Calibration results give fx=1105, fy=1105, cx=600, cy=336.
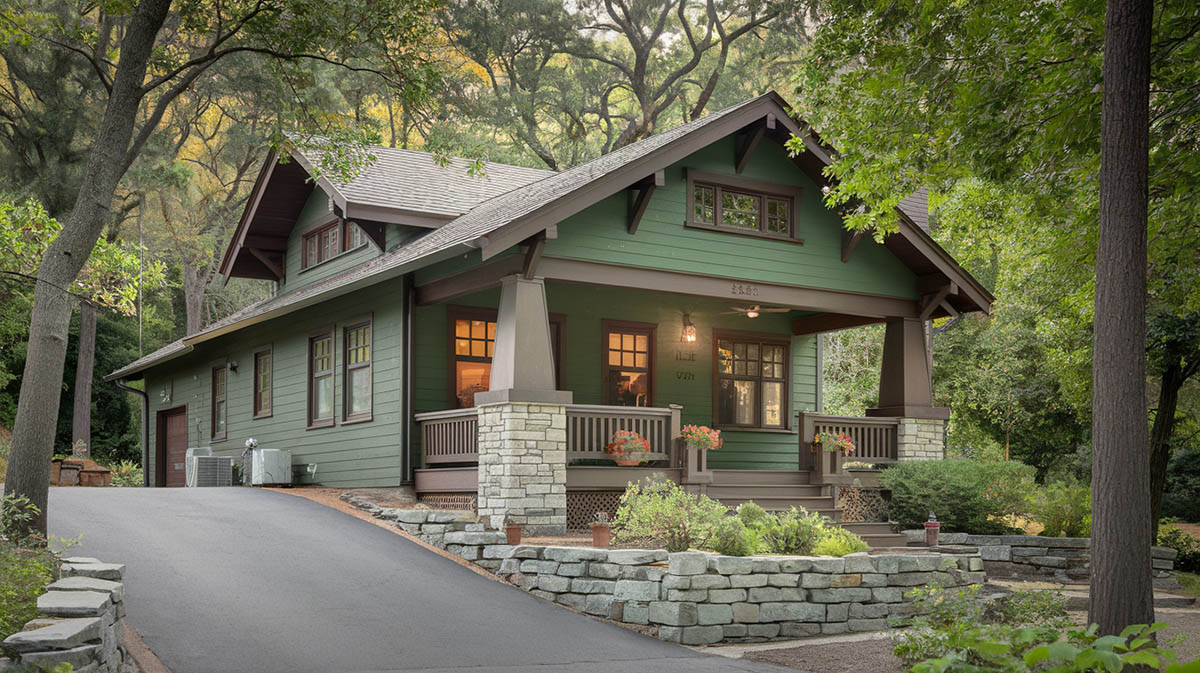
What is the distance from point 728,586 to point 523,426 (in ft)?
13.3

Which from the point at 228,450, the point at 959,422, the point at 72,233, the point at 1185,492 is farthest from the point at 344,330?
the point at 1185,492

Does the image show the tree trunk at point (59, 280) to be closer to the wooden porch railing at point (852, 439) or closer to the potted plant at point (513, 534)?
the potted plant at point (513, 534)

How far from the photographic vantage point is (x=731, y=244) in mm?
16406

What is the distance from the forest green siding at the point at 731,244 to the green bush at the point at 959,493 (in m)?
3.05

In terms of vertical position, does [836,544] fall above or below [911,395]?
below

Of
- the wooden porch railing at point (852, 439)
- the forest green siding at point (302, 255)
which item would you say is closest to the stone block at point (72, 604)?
the wooden porch railing at point (852, 439)

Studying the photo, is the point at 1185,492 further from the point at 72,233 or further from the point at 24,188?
the point at 24,188

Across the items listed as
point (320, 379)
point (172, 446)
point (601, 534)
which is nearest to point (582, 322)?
point (320, 379)

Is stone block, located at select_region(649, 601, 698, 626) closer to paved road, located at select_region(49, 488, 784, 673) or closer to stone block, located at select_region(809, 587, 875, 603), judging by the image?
paved road, located at select_region(49, 488, 784, 673)

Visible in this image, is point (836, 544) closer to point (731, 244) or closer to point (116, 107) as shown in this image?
point (731, 244)

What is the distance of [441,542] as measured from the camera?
13.5 metres

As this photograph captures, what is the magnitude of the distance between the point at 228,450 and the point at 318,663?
15.1 metres

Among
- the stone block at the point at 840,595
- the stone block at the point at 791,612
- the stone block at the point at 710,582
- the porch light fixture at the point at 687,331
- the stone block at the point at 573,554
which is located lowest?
the stone block at the point at 791,612

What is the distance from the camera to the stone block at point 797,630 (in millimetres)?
10906
